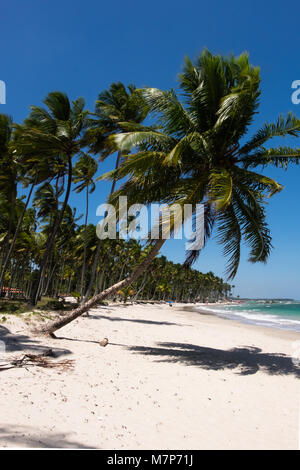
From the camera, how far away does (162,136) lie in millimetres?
8422

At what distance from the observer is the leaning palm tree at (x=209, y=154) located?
26.8 feet

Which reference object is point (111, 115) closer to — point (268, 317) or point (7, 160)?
point (7, 160)

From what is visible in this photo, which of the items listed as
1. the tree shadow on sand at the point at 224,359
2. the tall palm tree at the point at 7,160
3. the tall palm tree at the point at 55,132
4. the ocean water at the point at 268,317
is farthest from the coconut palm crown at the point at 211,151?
the ocean water at the point at 268,317

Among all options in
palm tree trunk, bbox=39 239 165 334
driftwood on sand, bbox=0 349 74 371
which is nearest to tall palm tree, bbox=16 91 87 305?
palm tree trunk, bbox=39 239 165 334

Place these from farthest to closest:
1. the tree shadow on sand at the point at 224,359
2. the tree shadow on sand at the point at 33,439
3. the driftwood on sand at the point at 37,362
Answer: the tree shadow on sand at the point at 224,359 < the driftwood on sand at the point at 37,362 < the tree shadow on sand at the point at 33,439

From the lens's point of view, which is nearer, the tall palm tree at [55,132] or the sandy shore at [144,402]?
the sandy shore at [144,402]

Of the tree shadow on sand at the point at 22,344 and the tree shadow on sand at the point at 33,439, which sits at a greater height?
the tree shadow on sand at the point at 33,439

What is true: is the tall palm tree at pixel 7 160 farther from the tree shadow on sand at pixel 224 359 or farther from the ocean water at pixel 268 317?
the ocean water at pixel 268 317

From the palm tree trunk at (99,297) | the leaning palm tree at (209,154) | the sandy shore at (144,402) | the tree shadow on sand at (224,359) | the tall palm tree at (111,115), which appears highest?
the tall palm tree at (111,115)

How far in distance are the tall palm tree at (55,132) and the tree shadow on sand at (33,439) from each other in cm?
992

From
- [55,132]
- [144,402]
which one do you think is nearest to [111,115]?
[55,132]

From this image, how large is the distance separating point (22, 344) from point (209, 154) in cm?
731

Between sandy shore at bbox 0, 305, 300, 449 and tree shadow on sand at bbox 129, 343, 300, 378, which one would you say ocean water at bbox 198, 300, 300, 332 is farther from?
sandy shore at bbox 0, 305, 300, 449
